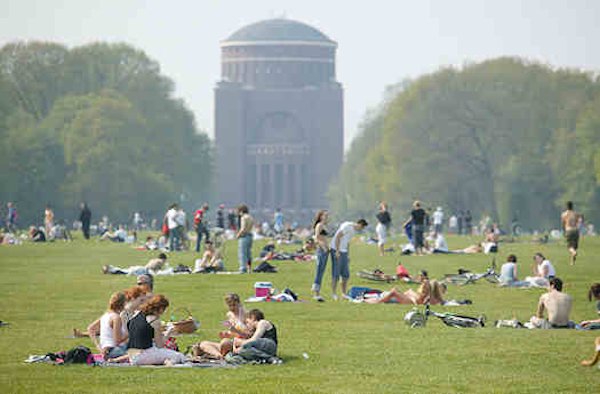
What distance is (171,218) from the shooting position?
55.0m

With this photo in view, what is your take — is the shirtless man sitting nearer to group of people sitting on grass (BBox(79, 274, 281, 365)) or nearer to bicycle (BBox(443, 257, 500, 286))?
group of people sitting on grass (BBox(79, 274, 281, 365))

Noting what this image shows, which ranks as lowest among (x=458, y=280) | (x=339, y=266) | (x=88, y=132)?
(x=458, y=280)

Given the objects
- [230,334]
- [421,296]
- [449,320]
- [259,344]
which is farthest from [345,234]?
[259,344]


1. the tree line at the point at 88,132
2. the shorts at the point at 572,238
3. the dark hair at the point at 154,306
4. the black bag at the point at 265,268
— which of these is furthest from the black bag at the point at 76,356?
the tree line at the point at 88,132

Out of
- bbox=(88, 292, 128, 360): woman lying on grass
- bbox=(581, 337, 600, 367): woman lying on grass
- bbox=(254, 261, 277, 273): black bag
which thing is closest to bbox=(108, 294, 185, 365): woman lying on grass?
bbox=(88, 292, 128, 360): woman lying on grass

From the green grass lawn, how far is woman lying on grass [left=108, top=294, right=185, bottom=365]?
1.56 feet

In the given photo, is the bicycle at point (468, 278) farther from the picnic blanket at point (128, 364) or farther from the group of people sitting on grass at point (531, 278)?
the picnic blanket at point (128, 364)

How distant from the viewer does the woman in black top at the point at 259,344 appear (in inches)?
882

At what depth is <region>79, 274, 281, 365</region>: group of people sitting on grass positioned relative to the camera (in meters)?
22.0

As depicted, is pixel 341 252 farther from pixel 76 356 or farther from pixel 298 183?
pixel 298 183

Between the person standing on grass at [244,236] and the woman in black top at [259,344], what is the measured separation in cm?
1735

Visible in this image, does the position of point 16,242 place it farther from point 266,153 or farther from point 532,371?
point 266,153

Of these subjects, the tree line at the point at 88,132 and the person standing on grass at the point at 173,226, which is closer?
the person standing on grass at the point at 173,226

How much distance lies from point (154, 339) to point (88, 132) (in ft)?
273
